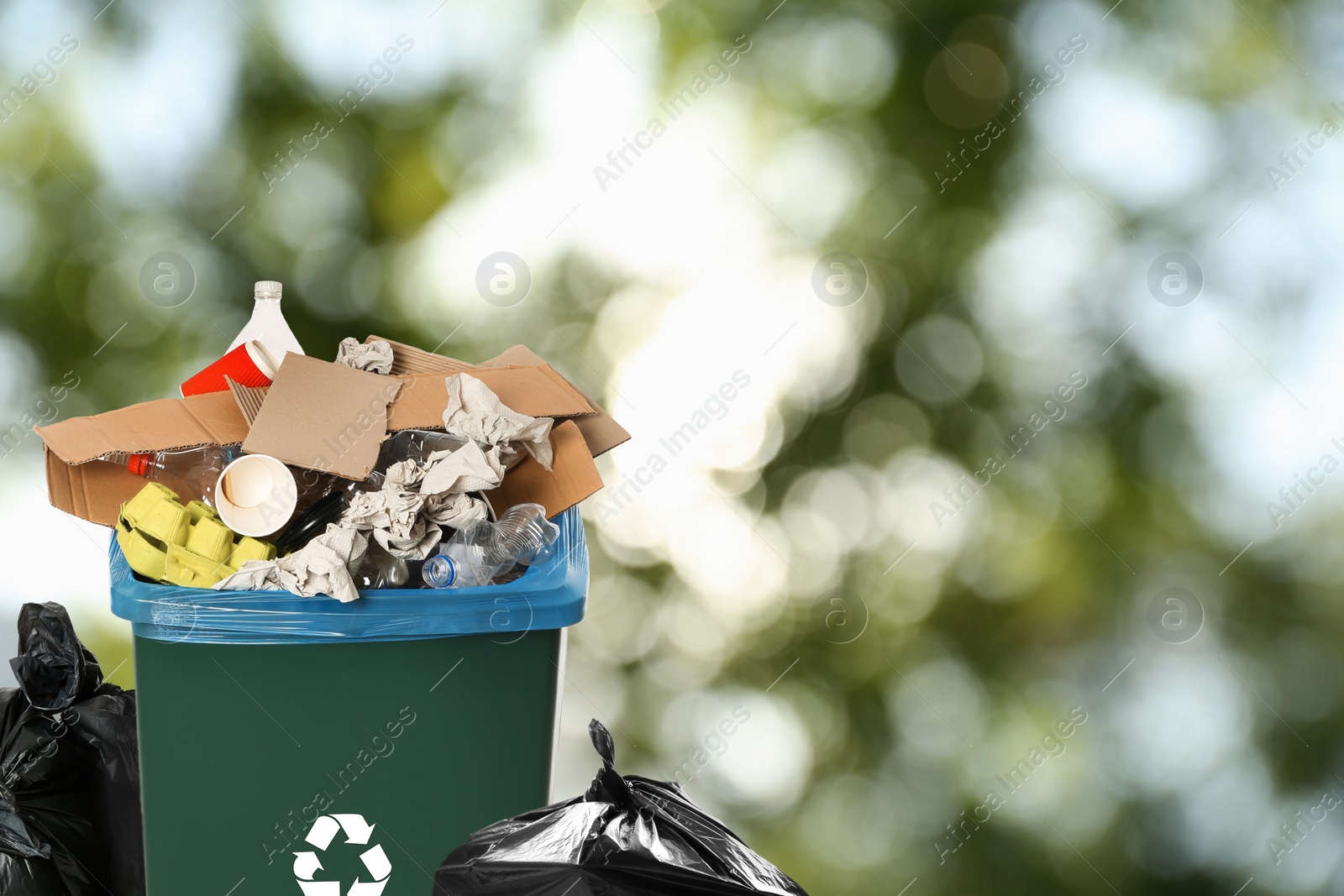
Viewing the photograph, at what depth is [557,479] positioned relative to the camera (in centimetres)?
179

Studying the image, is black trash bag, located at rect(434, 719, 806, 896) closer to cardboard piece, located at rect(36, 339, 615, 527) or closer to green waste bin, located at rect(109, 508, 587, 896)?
green waste bin, located at rect(109, 508, 587, 896)

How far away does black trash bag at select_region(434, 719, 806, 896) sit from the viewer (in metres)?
1.32

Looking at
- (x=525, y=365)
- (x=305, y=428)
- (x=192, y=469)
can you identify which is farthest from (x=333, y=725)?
(x=525, y=365)

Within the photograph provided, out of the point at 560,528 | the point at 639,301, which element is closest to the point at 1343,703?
the point at 639,301

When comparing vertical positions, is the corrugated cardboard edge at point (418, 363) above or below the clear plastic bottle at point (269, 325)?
above

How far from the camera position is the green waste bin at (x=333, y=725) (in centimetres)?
149

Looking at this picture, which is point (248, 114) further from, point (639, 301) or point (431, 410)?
point (431, 410)

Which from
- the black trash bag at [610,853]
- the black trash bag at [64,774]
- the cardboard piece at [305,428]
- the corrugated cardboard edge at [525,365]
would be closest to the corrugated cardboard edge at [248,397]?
the cardboard piece at [305,428]

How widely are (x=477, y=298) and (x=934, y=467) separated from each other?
1.65 metres

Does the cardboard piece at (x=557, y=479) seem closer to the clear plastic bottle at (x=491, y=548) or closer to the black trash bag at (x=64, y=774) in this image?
the clear plastic bottle at (x=491, y=548)

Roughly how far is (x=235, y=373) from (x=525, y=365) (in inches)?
20.4

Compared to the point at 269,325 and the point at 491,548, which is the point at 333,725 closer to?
the point at 491,548

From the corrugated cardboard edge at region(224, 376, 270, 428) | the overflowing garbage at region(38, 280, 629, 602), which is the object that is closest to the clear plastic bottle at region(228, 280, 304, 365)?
the overflowing garbage at region(38, 280, 629, 602)

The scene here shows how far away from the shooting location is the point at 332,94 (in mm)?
3477
